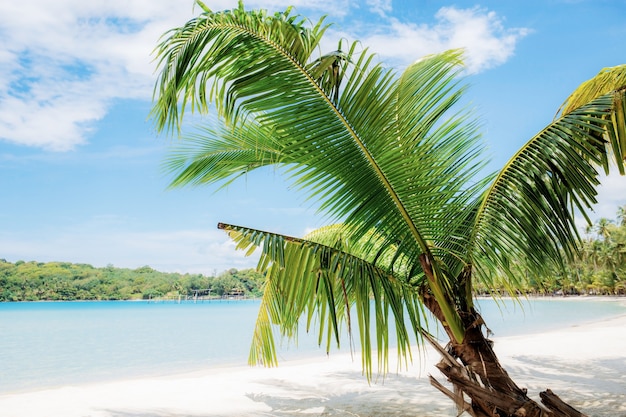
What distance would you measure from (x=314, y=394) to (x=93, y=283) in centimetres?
9024

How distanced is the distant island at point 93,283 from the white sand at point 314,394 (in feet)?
226

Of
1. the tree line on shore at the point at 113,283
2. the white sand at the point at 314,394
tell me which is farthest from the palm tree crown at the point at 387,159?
the tree line on shore at the point at 113,283

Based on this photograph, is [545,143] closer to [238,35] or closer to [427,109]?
[427,109]

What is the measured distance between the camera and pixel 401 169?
283cm

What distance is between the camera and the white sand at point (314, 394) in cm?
523

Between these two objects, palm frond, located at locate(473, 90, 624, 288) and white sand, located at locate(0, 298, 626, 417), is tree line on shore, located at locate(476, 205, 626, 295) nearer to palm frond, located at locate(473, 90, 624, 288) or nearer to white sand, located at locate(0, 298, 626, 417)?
white sand, located at locate(0, 298, 626, 417)

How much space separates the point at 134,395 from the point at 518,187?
5.92 m

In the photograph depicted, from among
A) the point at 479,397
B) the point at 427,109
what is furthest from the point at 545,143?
the point at 479,397

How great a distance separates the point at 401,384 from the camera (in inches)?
265

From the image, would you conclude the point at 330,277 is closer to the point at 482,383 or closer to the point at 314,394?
the point at 482,383

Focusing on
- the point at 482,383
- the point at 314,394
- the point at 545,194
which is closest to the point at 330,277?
the point at 482,383

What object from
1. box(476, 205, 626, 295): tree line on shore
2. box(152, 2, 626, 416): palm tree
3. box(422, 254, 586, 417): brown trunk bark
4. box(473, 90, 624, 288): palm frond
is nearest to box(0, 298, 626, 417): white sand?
box(422, 254, 586, 417): brown trunk bark

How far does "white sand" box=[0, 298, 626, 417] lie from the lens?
5227 millimetres

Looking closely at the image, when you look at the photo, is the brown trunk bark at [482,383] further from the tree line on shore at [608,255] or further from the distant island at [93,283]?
the distant island at [93,283]
